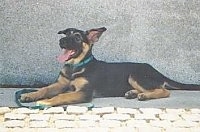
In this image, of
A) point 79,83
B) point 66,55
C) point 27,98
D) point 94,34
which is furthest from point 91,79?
point 27,98

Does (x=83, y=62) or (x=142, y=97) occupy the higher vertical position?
(x=83, y=62)

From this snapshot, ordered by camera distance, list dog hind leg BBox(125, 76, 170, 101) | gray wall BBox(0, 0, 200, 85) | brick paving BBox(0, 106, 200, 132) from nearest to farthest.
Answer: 1. brick paving BBox(0, 106, 200, 132)
2. gray wall BBox(0, 0, 200, 85)
3. dog hind leg BBox(125, 76, 170, 101)

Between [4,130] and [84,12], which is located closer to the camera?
[4,130]

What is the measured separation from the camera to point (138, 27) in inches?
168

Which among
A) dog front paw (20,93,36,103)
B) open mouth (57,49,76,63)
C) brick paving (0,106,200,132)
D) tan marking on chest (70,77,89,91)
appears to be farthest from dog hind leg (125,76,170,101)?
dog front paw (20,93,36,103)

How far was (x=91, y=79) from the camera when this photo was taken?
4.32 m

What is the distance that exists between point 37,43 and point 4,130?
3.13 feet

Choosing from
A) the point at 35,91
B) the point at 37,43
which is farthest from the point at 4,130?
the point at 37,43

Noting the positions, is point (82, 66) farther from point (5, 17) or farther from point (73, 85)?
point (5, 17)

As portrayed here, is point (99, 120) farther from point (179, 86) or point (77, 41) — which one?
point (179, 86)

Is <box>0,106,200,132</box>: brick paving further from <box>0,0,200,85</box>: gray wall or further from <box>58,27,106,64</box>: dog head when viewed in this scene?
<box>58,27,106,64</box>: dog head

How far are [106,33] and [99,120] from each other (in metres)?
0.84

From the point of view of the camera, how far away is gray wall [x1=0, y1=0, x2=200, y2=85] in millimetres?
4207

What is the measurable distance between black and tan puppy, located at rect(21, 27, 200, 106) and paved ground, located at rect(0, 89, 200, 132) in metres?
0.08
